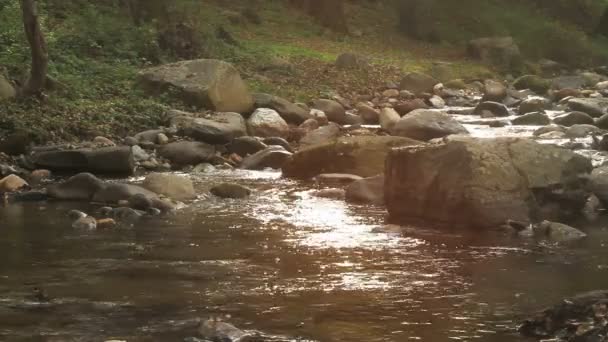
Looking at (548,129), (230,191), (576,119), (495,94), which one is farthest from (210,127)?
→ (495,94)

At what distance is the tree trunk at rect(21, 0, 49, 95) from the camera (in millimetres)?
16422

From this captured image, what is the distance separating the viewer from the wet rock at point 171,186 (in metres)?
12.7

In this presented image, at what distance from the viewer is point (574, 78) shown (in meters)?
32.5

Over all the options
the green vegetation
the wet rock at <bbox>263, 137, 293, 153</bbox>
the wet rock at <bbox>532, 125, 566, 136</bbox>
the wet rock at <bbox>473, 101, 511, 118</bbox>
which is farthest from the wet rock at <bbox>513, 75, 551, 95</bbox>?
the wet rock at <bbox>263, 137, 293, 153</bbox>

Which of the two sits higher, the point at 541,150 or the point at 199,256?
the point at 541,150

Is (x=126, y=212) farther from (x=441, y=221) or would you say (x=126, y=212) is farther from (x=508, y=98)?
(x=508, y=98)

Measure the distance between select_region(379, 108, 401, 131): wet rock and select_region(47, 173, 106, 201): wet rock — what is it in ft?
27.2

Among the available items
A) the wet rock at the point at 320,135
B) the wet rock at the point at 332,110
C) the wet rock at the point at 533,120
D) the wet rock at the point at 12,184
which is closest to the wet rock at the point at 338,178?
the wet rock at the point at 320,135

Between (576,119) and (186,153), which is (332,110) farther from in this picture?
(186,153)

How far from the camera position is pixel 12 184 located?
1306 centimetres

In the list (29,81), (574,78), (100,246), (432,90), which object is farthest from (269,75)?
(100,246)

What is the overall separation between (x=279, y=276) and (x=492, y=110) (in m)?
15.7

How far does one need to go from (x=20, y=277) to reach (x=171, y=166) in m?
7.14

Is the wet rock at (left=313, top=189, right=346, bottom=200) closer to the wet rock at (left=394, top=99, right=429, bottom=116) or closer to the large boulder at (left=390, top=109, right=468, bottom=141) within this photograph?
the large boulder at (left=390, top=109, right=468, bottom=141)
